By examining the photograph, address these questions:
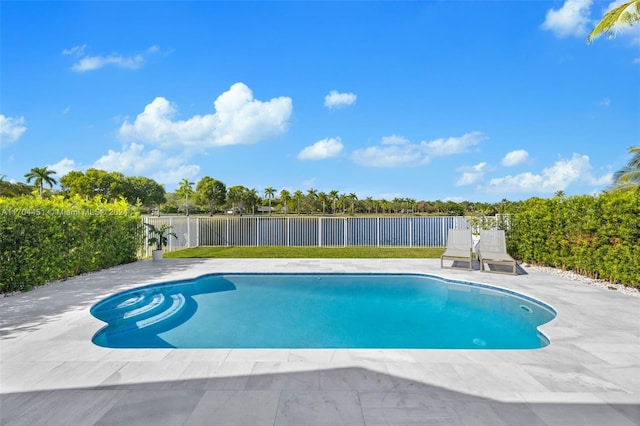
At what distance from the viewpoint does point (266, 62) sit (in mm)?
15445

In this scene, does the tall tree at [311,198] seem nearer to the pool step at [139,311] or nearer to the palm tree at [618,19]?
the palm tree at [618,19]

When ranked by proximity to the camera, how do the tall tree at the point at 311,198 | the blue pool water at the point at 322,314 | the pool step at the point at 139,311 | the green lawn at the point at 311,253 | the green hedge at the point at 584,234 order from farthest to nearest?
the tall tree at the point at 311,198
the green lawn at the point at 311,253
the green hedge at the point at 584,234
the pool step at the point at 139,311
the blue pool water at the point at 322,314

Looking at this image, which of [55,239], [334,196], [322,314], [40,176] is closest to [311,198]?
[334,196]

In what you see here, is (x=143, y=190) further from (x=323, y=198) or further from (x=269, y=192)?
(x=323, y=198)

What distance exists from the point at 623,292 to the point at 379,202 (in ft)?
247

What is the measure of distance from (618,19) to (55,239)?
13.0 meters

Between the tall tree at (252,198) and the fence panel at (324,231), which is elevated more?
Answer: the tall tree at (252,198)

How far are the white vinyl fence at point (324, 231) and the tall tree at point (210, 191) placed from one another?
5114 centimetres

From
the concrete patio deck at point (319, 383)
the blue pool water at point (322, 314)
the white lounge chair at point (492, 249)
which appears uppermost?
the white lounge chair at point (492, 249)

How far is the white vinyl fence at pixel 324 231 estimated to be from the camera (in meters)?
14.7

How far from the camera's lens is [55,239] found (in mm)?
6820

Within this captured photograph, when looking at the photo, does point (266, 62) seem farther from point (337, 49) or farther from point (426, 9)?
point (426, 9)

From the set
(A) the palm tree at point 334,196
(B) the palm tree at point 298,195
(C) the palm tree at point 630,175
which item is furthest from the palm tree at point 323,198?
(C) the palm tree at point 630,175

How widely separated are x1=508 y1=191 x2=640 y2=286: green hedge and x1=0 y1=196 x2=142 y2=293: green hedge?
11.4 metres
